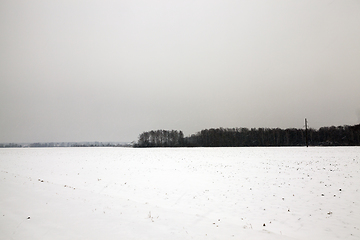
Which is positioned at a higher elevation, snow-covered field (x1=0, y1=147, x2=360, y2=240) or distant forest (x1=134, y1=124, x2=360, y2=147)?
distant forest (x1=134, y1=124, x2=360, y2=147)

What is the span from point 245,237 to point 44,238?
6632mm

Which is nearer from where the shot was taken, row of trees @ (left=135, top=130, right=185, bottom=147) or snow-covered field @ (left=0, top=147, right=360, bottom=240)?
snow-covered field @ (left=0, top=147, right=360, bottom=240)

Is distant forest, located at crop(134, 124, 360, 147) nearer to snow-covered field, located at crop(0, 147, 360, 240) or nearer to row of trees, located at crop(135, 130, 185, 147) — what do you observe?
row of trees, located at crop(135, 130, 185, 147)

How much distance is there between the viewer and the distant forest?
89.9 meters

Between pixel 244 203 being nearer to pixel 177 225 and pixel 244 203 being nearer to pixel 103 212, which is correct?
pixel 177 225

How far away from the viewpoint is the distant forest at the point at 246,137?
295ft

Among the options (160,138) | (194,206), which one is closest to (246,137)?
(160,138)

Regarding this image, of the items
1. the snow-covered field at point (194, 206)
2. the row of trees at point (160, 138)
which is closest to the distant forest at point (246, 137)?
the row of trees at point (160, 138)

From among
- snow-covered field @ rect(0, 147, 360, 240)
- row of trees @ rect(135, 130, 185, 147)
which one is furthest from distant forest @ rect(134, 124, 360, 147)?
snow-covered field @ rect(0, 147, 360, 240)

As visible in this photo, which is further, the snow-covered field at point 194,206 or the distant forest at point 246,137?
the distant forest at point 246,137

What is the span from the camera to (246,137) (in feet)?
315

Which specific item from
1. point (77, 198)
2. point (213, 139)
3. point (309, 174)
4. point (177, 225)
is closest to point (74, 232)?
point (177, 225)

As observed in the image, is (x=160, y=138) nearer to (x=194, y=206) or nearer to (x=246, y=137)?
(x=246, y=137)

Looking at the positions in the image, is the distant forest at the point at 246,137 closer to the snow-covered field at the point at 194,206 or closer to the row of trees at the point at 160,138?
the row of trees at the point at 160,138
